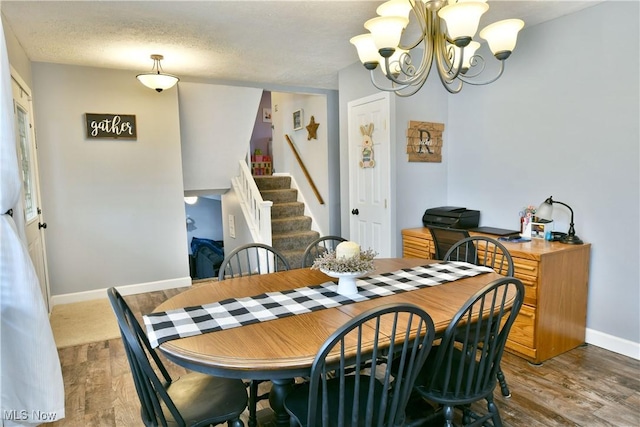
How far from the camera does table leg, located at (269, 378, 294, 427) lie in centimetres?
169

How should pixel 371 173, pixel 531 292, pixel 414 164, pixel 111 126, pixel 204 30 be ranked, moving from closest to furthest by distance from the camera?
pixel 531 292, pixel 204 30, pixel 414 164, pixel 371 173, pixel 111 126

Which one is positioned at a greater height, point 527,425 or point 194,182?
point 194,182

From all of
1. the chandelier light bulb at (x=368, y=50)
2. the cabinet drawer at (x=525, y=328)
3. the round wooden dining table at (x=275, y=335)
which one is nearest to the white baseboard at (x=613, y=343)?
the cabinet drawer at (x=525, y=328)

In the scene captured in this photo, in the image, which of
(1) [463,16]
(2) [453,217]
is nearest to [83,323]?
(2) [453,217]

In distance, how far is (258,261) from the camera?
363cm

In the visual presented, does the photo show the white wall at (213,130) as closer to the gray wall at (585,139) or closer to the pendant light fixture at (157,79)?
the pendant light fixture at (157,79)

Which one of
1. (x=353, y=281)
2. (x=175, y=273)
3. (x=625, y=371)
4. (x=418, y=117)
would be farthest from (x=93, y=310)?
(x=625, y=371)

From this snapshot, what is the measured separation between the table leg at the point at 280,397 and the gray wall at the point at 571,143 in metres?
2.29

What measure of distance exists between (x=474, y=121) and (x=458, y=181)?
589 millimetres

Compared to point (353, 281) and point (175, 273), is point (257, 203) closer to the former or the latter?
point (175, 273)

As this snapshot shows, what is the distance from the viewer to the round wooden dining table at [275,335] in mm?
1259

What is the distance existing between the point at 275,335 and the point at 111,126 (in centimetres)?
367

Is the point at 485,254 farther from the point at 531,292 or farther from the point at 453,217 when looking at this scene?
the point at 453,217

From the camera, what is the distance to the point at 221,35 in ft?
10.3
